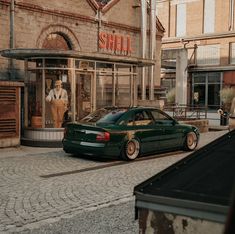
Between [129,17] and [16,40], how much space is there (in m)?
7.87

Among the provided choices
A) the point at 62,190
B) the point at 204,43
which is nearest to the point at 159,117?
the point at 62,190

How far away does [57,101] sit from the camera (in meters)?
14.5

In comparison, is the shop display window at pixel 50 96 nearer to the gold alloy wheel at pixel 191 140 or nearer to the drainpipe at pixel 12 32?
the drainpipe at pixel 12 32

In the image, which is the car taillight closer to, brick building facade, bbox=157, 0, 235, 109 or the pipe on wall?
the pipe on wall

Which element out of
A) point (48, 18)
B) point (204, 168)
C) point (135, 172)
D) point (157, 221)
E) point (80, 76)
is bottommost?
point (135, 172)

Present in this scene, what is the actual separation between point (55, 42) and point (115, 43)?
155 inches

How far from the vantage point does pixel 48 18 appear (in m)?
18.8

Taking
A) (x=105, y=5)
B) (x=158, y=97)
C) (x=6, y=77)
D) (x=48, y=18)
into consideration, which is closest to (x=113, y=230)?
(x=6, y=77)

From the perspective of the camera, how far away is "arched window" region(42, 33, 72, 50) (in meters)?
19.1

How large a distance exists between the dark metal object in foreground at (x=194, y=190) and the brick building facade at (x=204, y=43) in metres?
38.8

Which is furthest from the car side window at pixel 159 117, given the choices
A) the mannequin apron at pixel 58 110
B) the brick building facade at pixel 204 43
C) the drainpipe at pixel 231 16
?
the drainpipe at pixel 231 16

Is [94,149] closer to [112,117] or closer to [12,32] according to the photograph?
[112,117]

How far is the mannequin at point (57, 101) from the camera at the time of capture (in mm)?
14430

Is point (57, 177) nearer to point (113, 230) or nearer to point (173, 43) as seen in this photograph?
point (113, 230)
